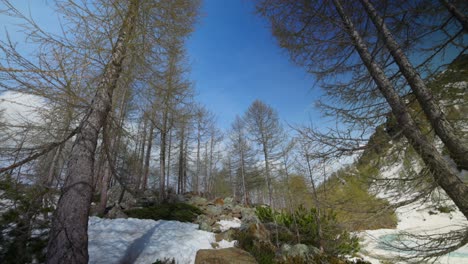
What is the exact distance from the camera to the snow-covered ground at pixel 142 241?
4.45m

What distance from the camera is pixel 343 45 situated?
10.6 feet

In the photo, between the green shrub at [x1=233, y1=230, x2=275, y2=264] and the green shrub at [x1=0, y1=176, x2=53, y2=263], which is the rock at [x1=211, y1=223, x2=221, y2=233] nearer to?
the green shrub at [x1=233, y1=230, x2=275, y2=264]

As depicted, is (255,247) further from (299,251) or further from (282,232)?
(282,232)

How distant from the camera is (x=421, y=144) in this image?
224 cm

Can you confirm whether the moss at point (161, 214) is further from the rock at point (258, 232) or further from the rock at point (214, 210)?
the rock at point (258, 232)

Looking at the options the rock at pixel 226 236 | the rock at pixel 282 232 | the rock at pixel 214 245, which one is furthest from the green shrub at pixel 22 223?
the rock at pixel 282 232

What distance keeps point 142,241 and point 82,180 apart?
3.91 meters

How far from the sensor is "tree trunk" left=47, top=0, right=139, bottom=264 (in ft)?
6.30

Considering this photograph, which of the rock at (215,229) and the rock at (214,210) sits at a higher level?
the rock at (214,210)

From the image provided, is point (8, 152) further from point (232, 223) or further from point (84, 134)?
point (232, 223)

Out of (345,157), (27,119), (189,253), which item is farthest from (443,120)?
(189,253)

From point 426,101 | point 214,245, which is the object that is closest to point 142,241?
point 214,245

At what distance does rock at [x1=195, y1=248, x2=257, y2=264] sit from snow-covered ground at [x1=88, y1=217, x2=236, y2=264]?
2.60 ft

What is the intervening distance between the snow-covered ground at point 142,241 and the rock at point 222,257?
0.79m
